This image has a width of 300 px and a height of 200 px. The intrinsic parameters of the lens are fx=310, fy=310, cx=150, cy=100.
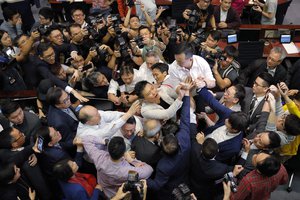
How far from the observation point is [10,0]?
5094mm

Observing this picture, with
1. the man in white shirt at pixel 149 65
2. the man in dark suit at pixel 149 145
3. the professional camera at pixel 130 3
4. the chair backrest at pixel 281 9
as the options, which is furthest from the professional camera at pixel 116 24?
the chair backrest at pixel 281 9

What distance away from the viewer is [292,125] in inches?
103

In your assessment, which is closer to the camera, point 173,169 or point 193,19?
point 173,169

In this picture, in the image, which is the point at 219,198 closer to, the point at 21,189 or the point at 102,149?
the point at 102,149

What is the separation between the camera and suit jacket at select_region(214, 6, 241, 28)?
4574 mm

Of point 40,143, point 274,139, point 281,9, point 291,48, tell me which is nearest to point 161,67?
point 274,139

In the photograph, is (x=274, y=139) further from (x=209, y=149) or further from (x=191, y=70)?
(x=191, y=70)

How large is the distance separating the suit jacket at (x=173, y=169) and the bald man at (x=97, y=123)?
0.47 meters

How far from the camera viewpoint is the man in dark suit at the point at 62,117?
9.29 ft

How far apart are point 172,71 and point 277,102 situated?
1074mm

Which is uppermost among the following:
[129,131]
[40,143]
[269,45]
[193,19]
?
[193,19]

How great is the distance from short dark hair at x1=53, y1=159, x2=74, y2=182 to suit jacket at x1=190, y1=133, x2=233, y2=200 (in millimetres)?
978

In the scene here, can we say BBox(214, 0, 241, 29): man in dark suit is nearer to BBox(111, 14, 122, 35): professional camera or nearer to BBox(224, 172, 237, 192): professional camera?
BBox(111, 14, 122, 35): professional camera

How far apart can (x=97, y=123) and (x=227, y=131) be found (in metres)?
1.14
